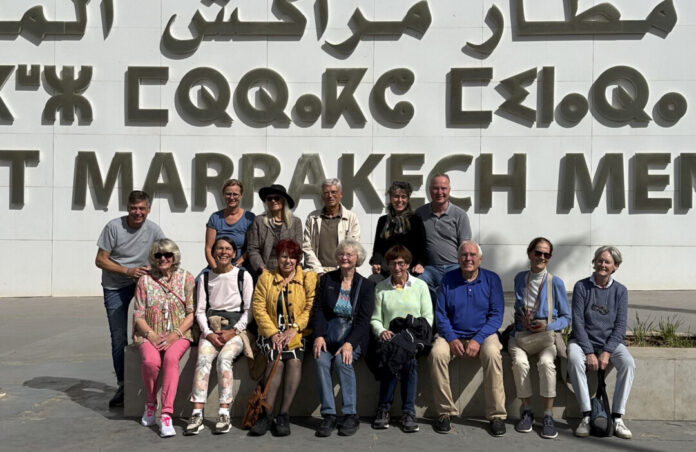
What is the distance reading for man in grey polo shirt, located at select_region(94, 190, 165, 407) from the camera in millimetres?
6727

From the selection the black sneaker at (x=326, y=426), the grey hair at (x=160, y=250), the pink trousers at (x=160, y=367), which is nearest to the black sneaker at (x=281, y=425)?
the black sneaker at (x=326, y=426)

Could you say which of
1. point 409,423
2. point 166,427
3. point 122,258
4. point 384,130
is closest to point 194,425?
point 166,427

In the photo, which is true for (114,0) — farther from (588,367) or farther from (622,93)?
(588,367)

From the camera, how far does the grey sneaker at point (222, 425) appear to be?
5867mm

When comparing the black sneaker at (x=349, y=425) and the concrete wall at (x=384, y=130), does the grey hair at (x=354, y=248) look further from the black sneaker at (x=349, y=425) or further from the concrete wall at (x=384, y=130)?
the concrete wall at (x=384, y=130)

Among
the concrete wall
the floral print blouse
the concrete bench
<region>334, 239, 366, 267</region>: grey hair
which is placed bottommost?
the concrete bench

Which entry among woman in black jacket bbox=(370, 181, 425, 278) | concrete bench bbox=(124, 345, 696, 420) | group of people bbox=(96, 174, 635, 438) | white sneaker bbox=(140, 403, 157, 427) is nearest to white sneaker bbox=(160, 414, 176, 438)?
group of people bbox=(96, 174, 635, 438)

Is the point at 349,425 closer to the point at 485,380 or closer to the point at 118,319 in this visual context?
the point at 485,380

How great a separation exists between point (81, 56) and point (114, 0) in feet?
3.56

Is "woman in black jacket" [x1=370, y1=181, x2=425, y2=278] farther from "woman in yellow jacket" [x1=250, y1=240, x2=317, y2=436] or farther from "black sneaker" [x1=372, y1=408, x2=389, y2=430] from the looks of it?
"black sneaker" [x1=372, y1=408, x2=389, y2=430]

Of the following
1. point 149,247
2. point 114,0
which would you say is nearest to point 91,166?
point 114,0

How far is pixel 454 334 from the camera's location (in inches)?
247

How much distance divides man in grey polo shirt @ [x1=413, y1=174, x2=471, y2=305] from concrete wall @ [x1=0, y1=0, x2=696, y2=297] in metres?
5.69

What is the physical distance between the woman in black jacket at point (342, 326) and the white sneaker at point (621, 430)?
1917 millimetres
